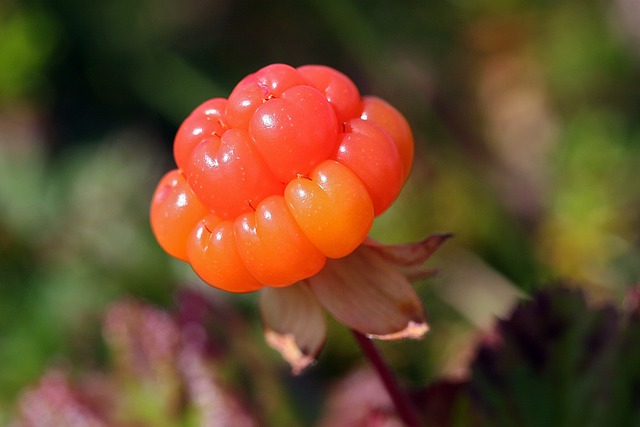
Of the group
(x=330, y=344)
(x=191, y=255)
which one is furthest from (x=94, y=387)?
(x=191, y=255)

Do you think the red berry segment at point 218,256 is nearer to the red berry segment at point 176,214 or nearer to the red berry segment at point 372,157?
Result: the red berry segment at point 176,214

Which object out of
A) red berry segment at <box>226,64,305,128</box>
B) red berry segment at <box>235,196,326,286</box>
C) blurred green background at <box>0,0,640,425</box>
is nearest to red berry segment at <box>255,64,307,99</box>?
red berry segment at <box>226,64,305,128</box>

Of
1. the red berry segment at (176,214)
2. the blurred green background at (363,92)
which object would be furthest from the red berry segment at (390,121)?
the blurred green background at (363,92)

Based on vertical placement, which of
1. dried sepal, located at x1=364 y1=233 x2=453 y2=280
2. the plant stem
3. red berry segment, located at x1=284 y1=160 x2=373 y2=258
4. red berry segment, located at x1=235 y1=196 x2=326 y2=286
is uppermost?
red berry segment, located at x1=284 y1=160 x2=373 y2=258

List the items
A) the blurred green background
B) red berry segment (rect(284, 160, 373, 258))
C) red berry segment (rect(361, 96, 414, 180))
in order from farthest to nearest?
the blurred green background, red berry segment (rect(361, 96, 414, 180)), red berry segment (rect(284, 160, 373, 258))

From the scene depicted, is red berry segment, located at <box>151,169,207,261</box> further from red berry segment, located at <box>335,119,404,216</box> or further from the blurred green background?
the blurred green background

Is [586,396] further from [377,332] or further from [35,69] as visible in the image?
[35,69]

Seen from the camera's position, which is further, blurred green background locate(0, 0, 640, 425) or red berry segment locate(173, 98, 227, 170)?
blurred green background locate(0, 0, 640, 425)
